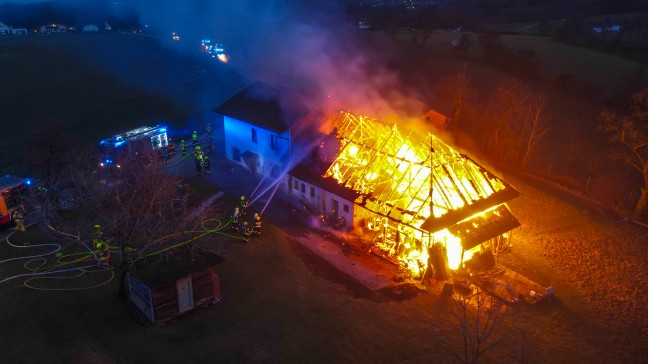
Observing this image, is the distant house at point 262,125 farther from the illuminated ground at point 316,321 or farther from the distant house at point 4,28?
the distant house at point 4,28

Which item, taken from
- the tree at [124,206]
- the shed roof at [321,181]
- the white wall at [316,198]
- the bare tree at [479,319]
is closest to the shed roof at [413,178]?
the shed roof at [321,181]

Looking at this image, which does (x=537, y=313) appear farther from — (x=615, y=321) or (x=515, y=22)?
(x=515, y=22)

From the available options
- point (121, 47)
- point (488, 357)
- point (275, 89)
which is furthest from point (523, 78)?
point (121, 47)

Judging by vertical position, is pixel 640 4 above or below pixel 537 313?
above

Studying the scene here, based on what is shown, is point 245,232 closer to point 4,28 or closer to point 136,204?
point 136,204

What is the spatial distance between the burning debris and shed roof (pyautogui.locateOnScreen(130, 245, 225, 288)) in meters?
7.39

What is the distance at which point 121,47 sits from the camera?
68.3 meters

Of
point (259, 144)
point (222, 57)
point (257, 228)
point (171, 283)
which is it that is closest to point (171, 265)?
point (171, 283)

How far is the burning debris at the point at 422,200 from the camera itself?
17344 mm

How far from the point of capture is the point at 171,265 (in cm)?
1417

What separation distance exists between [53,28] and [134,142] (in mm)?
74985

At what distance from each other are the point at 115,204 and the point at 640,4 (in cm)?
8726

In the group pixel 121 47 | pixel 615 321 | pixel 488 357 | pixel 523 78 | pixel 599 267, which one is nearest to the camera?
pixel 488 357

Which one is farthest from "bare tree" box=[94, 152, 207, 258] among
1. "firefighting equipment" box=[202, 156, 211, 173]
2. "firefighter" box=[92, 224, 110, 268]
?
"firefighting equipment" box=[202, 156, 211, 173]
